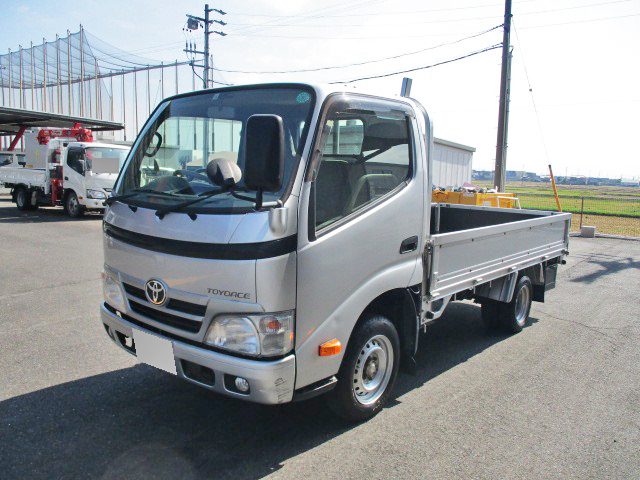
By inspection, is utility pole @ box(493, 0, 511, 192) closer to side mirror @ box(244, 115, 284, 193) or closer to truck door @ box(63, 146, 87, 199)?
truck door @ box(63, 146, 87, 199)

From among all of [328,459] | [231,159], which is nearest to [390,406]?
[328,459]

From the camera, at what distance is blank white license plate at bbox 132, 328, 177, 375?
2.97 m

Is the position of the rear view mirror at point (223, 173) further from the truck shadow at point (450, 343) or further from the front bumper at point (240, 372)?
the truck shadow at point (450, 343)

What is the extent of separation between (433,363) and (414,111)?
235 centimetres

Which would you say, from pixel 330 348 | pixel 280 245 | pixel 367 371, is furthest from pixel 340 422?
pixel 280 245

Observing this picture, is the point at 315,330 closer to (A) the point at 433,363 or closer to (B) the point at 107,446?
(B) the point at 107,446

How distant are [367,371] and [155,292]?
1.51 m

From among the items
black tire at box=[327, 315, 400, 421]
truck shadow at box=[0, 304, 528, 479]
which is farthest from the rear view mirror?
truck shadow at box=[0, 304, 528, 479]

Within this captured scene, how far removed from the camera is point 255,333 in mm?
2674

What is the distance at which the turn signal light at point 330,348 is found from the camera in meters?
2.94

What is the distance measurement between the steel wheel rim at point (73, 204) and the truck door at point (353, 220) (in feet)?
46.7

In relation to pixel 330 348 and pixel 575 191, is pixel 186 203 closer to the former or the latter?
pixel 330 348

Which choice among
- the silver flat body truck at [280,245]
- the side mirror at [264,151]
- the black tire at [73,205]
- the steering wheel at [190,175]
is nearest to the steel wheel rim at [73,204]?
the black tire at [73,205]

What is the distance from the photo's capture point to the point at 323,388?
2998 millimetres
